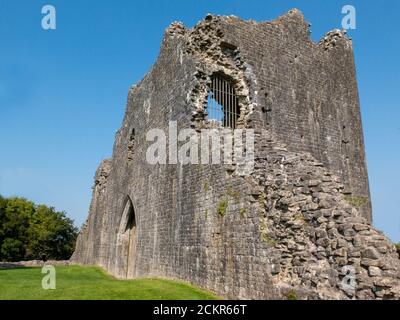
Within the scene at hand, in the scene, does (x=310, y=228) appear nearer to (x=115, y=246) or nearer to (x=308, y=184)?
(x=308, y=184)

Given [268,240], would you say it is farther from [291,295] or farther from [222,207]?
[222,207]

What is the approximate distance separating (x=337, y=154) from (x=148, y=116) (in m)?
7.70

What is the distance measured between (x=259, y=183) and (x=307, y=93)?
24.8 feet

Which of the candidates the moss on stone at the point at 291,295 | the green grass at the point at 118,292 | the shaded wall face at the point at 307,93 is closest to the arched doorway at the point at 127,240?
the green grass at the point at 118,292

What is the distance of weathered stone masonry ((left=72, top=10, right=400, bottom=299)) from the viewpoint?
6473 mm

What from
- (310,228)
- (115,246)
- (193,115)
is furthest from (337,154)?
(115,246)

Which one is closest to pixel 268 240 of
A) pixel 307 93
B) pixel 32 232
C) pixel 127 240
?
pixel 307 93

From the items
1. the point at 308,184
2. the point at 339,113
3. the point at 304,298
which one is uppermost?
the point at 339,113

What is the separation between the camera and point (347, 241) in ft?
19.8

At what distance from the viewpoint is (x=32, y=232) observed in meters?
42.8

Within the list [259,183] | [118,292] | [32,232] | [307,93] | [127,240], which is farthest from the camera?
[32,232]

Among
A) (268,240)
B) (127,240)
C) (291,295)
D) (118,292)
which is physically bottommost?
(118,292)

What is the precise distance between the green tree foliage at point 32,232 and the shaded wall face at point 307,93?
105ft

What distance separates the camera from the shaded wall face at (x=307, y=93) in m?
13.4
